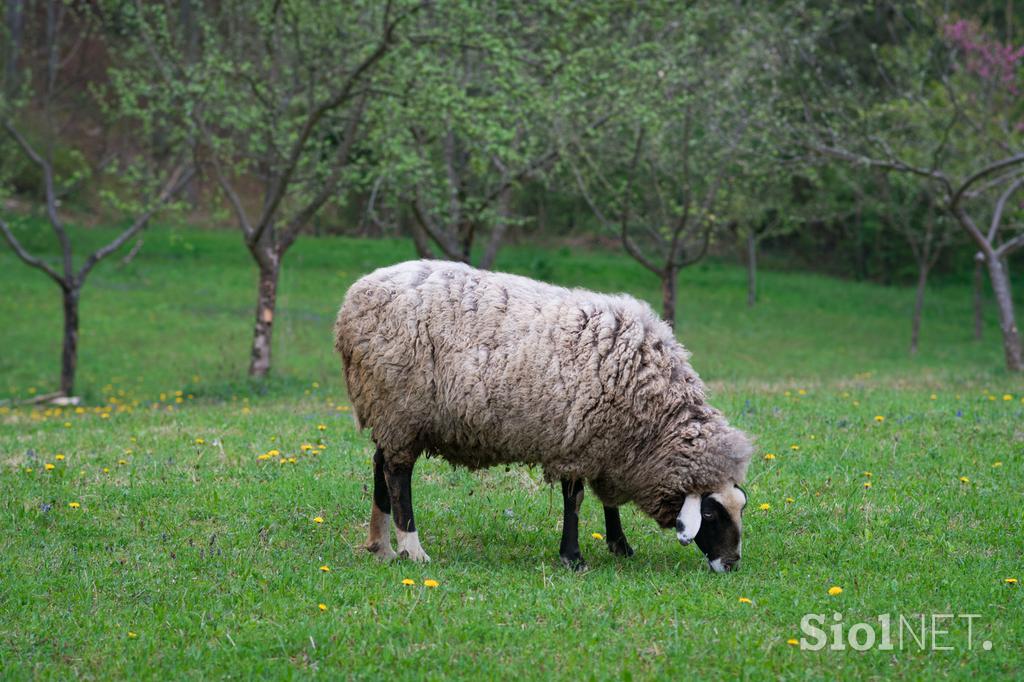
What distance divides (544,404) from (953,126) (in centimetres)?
1991

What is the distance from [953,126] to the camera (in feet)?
77.4

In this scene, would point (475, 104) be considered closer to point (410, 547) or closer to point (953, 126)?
point (410, 547)

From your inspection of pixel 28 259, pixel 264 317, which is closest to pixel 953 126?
pixel 264 317

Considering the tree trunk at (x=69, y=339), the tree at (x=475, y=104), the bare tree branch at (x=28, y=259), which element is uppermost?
the tree at (x=475, y=104)

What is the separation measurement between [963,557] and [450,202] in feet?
44.7

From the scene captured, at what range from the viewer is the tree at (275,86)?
17109 millimetres

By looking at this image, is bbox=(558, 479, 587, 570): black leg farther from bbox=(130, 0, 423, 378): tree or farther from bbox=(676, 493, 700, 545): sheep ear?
bbox=(130, 0, 423, 378): tree

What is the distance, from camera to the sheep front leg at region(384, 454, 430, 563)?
7184mm

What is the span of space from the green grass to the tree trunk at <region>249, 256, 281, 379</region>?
3847 millimetres

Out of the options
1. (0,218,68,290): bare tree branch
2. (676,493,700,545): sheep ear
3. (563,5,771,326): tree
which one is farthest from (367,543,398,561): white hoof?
(563,5,771,326): tree


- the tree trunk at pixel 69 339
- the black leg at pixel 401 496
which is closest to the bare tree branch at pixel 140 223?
the tree trunk at pixel 69 339

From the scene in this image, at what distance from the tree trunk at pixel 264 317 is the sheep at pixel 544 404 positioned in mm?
11028

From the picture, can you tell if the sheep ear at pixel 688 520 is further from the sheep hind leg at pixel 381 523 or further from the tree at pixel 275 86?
the tree at pixel 275 86

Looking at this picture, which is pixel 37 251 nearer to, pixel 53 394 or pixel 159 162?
pixel 159 162
